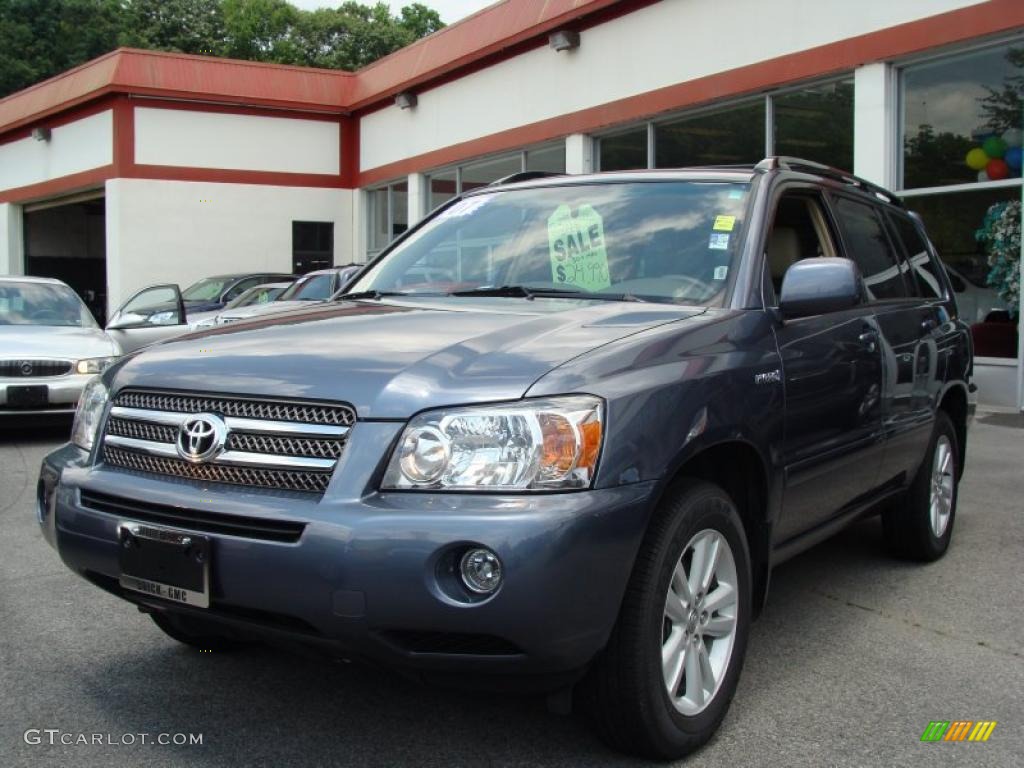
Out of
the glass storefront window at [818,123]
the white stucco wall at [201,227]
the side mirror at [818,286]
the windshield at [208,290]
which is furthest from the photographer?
the white stucco wall at [201,227]

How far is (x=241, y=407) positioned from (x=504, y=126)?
1510cm

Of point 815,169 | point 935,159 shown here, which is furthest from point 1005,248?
point 815,169

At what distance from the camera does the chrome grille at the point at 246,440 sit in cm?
275

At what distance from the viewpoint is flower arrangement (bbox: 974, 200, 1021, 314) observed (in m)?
10.5

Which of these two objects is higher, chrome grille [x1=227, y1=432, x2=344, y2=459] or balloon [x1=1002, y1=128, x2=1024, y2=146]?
balloon [x1=1002, y1=128, x2=1024, y2=146]

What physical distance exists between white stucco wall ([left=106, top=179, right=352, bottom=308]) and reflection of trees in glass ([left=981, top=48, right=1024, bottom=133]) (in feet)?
50.3

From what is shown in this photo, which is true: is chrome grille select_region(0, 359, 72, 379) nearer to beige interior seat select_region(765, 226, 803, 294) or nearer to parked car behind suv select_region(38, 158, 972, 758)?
parked car behind suv select_region(38, 158, 972, 758)

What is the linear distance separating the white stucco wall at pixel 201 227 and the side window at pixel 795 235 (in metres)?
19.1

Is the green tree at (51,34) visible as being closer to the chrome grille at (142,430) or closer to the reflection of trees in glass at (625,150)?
the reflection of trees in glass at (625,150)

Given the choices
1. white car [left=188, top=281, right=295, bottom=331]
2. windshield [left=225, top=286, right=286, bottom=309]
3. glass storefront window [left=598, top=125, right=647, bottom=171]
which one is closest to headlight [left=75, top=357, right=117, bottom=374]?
white car [left=188, top=281, right=295, bottom=331]

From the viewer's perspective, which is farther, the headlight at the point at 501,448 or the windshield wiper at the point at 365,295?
the windshield wiper at the point at 365,295

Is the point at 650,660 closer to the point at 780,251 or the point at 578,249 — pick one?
the point at 578,249

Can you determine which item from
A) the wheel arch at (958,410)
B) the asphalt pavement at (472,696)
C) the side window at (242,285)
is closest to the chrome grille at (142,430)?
the asphalt pavement at (472,696)

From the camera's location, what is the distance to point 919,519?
16.6 feet
